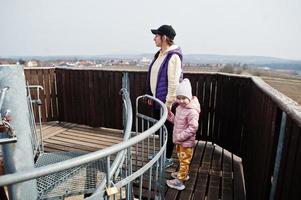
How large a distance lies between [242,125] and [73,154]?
280 cm

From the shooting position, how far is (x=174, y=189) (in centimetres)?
331

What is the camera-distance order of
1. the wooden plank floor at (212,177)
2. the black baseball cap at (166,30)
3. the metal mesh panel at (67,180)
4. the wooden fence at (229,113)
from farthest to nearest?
the black baseball cap at (166,30)
the wooden plank floor at (212,177)
the metal mesh panel at (67,180)
the wooden fence at (229,113)

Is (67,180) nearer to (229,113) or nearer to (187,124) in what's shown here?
(187,124)

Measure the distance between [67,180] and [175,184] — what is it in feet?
4.99

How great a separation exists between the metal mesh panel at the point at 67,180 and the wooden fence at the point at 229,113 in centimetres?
150

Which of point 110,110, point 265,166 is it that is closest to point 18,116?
point 265,166

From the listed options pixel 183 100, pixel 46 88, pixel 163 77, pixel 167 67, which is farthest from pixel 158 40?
pixel 46 88

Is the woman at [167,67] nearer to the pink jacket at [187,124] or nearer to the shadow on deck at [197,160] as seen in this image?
the pink jacket at [187,124]

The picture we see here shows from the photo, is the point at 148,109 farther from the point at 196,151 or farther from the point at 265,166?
the point at 265,166

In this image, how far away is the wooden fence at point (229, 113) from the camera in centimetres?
171

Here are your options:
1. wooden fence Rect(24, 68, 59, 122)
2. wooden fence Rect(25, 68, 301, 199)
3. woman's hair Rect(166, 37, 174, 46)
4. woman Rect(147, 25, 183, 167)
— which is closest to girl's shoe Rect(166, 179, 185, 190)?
woman Rect(147, 25, 183, 167)

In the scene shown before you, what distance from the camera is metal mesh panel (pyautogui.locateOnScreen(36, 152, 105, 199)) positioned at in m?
2.07

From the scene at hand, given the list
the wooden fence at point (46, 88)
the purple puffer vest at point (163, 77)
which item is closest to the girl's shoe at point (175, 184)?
the purple puffer vest at point (163, 77)

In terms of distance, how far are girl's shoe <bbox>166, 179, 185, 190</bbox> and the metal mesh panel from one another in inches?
40.6
